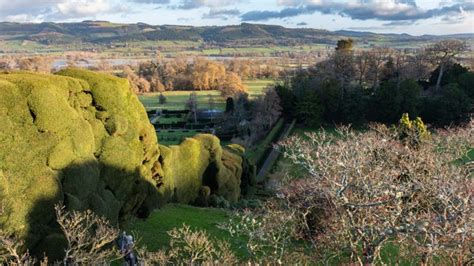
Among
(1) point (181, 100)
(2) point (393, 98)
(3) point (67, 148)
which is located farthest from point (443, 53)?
(3) point (67, 148)

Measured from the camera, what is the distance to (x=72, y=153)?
1694 centimetres

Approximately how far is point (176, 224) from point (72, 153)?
724 cm

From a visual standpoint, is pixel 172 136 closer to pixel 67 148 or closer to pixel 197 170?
pixel 197 170

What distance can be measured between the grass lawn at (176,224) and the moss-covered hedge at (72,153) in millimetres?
715

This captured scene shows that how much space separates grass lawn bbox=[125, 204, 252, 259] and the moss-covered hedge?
71 cm

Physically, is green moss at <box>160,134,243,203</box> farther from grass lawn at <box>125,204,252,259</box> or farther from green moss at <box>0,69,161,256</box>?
green moss at <box>0,69,161,256</box>

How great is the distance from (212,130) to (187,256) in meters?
40.8

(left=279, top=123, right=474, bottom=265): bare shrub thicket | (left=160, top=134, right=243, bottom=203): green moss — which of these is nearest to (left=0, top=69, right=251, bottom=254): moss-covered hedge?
(left=160, top=134, right=243, bottom=203): green moss

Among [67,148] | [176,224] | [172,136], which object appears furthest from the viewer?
[172,136]

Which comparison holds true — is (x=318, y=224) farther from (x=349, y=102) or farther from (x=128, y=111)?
(x=349, y=102)

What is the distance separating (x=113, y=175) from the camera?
20031 millimetres

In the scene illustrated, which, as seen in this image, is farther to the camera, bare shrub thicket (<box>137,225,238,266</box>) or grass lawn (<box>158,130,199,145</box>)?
grass lawn (<box>158,130,199,145</box>)

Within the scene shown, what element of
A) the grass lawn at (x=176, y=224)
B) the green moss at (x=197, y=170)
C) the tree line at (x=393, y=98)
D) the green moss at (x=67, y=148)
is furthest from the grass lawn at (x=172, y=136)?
the green moss at (x=67, y=148)

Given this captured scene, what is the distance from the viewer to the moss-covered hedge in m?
15.0
